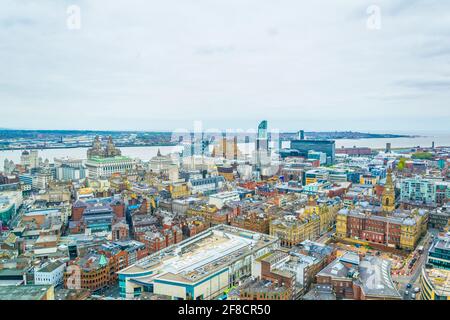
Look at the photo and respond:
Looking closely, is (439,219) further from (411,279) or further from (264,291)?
(264,291)

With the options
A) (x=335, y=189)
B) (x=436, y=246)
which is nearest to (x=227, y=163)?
(x=335, y=189)

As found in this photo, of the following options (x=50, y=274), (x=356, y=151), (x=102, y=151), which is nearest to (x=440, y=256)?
(x=50, y=274)

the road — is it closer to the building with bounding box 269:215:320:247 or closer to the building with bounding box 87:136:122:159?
the building with bounding box 269:215:320:247

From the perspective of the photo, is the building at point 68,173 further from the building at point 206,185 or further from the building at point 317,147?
the building at point 317,147

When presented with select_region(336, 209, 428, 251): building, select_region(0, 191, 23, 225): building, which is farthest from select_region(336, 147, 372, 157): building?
select_region(0, 191, 23, 225): building

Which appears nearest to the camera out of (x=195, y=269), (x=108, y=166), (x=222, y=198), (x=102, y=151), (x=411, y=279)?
(x=195, y=269)
